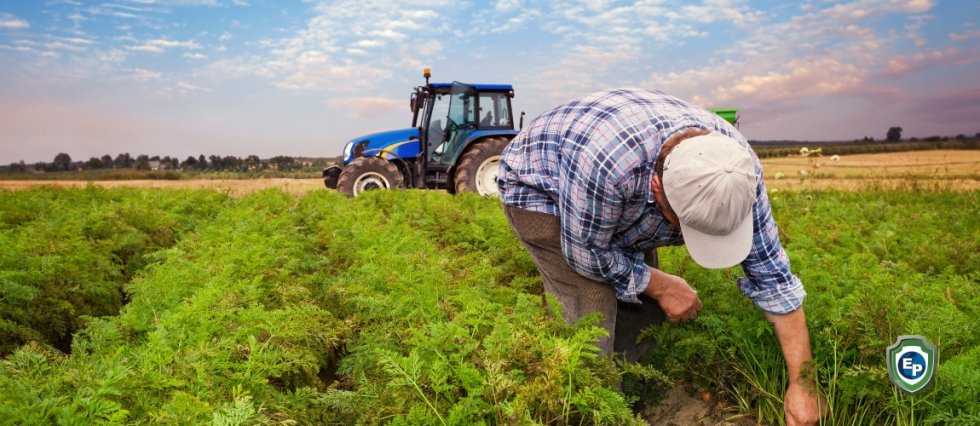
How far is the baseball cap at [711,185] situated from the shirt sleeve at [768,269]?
22 centimetres

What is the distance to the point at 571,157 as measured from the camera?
318 centimetres

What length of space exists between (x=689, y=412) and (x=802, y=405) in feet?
2.61

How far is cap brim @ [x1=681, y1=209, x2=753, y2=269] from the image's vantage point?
282cm

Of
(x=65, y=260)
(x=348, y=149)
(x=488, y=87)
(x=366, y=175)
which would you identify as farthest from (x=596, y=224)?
(x=348, y=149)

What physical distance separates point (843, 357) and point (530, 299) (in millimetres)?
1667

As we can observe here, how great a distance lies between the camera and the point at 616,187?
3006 millimetres

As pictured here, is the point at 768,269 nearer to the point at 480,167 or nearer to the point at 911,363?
the point at 911,363

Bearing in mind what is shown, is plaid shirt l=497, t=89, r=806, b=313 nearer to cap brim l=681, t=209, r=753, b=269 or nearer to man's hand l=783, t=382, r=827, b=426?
cap brim l=681, t=209, r=753, b=269

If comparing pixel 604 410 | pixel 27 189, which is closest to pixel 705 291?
pixel 604 410

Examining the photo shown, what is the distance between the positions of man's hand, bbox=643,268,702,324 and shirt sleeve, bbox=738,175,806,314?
0.52 m

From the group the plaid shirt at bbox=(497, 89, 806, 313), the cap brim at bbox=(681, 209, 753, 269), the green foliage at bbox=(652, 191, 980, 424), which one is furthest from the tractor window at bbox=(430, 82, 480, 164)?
the cap brim at bbox=(681, 209, 753, 269)

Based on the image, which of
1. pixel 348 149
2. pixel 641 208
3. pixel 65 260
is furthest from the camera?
pixel 348 149

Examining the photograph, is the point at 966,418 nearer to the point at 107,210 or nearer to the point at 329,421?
the point at 329,421

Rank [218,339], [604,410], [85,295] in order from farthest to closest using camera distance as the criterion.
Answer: [85,295]
[218,339]
[604,410]
